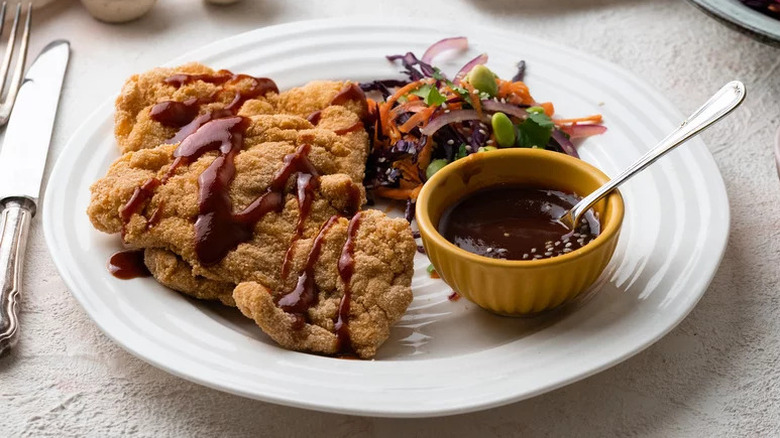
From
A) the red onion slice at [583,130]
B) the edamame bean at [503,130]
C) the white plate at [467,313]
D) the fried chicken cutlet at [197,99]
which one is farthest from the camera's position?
the red onion slice at [583,130]

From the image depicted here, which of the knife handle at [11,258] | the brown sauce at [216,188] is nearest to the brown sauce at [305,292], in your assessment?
the brown sauce at [216,188]

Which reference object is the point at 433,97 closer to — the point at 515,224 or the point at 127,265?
the point at 515,224

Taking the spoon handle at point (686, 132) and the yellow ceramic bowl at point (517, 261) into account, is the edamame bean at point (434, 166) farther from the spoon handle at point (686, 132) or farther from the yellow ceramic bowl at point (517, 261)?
the spoon handle at point (686, 132)

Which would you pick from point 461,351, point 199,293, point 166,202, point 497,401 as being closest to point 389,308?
point 461,351

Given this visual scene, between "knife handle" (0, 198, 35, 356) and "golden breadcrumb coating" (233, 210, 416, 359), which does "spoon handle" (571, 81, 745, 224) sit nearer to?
"golden breadcrumb coating" (233, 210, 416, 359)

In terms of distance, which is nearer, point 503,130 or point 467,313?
point 467,313

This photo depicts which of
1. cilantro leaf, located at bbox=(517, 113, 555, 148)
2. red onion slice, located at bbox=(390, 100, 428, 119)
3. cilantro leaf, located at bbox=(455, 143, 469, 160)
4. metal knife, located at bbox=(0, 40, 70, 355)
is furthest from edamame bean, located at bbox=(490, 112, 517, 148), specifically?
metal knife, located at bbox=(0, 40, 70, 355)

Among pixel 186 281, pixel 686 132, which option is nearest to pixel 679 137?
pixel 686 132
